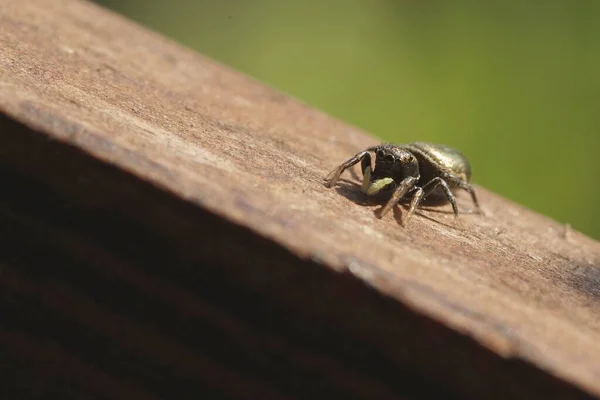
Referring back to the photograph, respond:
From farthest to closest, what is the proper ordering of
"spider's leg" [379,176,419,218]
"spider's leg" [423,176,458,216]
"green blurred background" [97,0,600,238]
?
"green blurred background" [97,0,600,238], "spider's leg" [423,176,458,216], "spider's leg" [379,176,419,218]

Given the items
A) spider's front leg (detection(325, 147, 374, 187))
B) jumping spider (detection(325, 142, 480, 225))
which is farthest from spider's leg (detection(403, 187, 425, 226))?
spider's front leg (detection(325, 147, 374, 187))

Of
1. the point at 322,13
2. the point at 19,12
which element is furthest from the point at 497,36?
the point at 19,12

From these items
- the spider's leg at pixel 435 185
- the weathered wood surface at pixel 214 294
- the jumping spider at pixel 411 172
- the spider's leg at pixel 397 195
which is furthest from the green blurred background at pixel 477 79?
the weathered wood surface at pixel 214 294

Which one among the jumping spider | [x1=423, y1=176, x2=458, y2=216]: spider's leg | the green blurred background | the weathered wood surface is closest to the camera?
the weathered wood surface

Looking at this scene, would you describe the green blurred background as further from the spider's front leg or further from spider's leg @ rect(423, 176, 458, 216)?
the spider's front leg

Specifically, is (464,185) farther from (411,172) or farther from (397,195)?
(397,195)

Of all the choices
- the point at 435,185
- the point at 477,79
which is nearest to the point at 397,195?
the point at 435,185

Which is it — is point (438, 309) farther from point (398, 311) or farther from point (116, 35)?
point (116, 35)

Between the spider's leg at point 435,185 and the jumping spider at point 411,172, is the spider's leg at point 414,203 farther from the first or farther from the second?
the spider's leg at point 435,185
